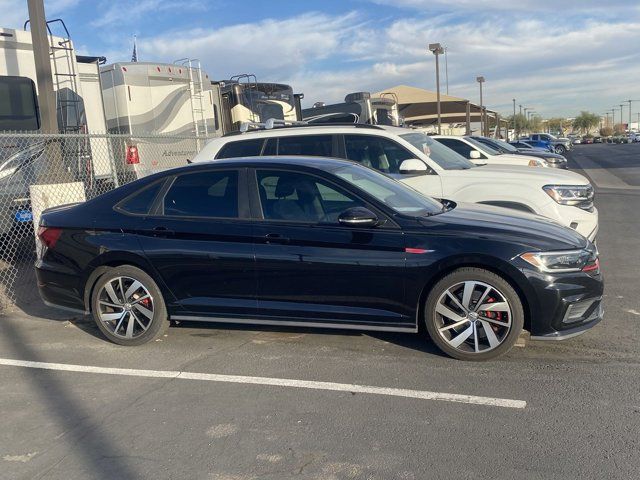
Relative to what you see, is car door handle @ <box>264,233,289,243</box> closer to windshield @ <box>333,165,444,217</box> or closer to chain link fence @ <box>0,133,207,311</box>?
windshield @ <box>333,165,444,217</box>

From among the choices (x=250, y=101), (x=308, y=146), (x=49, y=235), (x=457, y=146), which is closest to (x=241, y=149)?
(x=308, y=146)

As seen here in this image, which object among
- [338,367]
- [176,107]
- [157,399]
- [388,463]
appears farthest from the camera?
[176,107]

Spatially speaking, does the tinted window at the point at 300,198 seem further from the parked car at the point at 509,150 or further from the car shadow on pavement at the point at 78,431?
the parked car at the point at 509,150

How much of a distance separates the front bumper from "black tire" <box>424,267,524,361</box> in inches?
5.2

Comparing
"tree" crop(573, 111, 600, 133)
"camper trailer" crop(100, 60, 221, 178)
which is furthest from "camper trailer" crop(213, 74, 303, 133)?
"tree" crop(573, 111, 600, 133)

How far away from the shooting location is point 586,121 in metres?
143

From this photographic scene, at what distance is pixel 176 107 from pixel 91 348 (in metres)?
8.57

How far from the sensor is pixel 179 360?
515 cm

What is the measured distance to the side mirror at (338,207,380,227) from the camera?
479 cm

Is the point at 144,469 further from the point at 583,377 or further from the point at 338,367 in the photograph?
the point at 583,377

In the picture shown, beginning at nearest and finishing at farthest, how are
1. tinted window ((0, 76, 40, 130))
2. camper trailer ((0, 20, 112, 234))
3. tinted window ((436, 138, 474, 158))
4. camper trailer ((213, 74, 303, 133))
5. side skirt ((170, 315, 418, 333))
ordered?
side skirt ((170, 315, 418, 333))
camper trailer ((0, 20, 112, 234))
tinted window ((0, 76, 40, 130))
tinted window ((436, 138, 474, 158))
camper trailer ((213, 74, 303, 133))

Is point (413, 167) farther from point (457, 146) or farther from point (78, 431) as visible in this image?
point (457, 146)

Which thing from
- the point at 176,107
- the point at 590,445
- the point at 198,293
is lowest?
the point at 590,445

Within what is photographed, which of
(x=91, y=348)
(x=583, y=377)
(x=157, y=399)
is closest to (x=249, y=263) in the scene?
(x=157, y=399)
